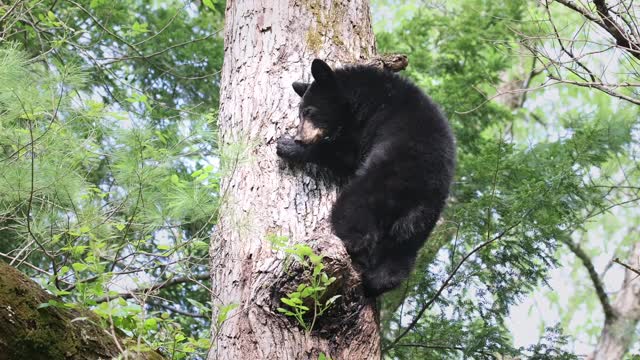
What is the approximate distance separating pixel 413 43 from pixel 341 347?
739cm

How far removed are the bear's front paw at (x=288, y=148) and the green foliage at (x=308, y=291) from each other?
2.47ft

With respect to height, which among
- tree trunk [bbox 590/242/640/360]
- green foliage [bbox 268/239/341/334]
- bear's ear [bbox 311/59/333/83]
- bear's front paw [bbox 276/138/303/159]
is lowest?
green foliage [bbox 268/239/341/334]

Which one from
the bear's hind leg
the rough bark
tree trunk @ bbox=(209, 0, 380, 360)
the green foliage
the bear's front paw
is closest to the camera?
the rough bark

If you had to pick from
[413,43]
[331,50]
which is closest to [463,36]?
[413,43]

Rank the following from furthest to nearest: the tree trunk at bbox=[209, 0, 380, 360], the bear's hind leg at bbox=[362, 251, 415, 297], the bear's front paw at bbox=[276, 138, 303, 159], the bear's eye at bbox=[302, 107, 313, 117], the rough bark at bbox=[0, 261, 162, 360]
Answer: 1. the bear's eye at bbox=[302, 107, 313, 117]
2. the bear's front paw at bbox=[276, 138, 303, 159]
3. the bear's hind leg at bbox=[362, 251, 415, 297]
4. the tree trunk at bbox=[209, 0, 380, 360]
5. the rough bark at bbox=[0, 261, 162, 360]

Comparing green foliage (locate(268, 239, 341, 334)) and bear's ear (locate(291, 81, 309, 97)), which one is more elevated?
bear's ear (locate(291, 81, 309, 97))

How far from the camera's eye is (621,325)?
1346cm

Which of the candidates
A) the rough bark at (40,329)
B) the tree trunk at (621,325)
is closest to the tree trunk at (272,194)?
the rough bark at (40,329)

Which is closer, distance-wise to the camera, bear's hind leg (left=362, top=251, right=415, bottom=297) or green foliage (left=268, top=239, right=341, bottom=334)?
green foliage (left=268, top=239, right=341, bottom=334)

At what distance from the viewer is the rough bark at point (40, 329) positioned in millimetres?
3451

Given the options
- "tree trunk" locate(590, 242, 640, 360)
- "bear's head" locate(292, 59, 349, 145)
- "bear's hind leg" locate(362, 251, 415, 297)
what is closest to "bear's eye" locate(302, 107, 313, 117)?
"bear's head" locate(292, 59, 349, 145)

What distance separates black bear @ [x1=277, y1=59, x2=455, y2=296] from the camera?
483 centimetres

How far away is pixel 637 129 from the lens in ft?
29.2

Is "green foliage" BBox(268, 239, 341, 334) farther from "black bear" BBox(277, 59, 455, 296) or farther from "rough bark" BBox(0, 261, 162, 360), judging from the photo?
"rough bark" BBox(0, 261, 162, 360)
